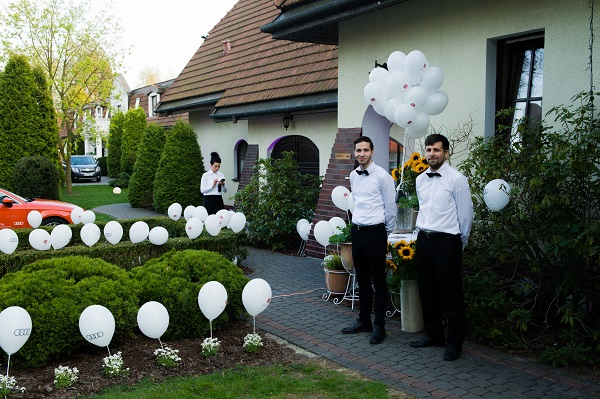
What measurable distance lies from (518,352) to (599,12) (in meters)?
3.79

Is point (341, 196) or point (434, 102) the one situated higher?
point (434, 102)

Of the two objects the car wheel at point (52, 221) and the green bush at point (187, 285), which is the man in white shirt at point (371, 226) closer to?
the green bush at point (187, 285)

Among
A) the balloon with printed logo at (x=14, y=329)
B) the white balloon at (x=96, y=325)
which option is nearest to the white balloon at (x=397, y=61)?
the white balloon at (x=96, y=325)

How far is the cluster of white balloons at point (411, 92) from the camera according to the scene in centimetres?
659

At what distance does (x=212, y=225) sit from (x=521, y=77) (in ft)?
17.4

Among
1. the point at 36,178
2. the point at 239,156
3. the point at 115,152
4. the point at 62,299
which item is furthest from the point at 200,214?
the point at 115,152

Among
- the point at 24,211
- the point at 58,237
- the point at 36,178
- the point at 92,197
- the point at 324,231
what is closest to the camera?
the point at 324,231

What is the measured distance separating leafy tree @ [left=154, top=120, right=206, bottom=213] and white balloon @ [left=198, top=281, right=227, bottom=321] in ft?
40.1

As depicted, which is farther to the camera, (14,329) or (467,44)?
(467,44)

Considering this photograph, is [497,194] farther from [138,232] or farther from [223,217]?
[138,232]

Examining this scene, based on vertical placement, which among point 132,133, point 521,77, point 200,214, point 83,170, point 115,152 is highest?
point 132,133

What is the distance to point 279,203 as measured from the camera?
1205cm

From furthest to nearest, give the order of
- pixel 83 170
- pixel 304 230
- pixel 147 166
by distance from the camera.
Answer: pixel 83 170 → pixel 147 166 → pixel 304 230

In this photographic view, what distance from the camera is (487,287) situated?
19.9ft
